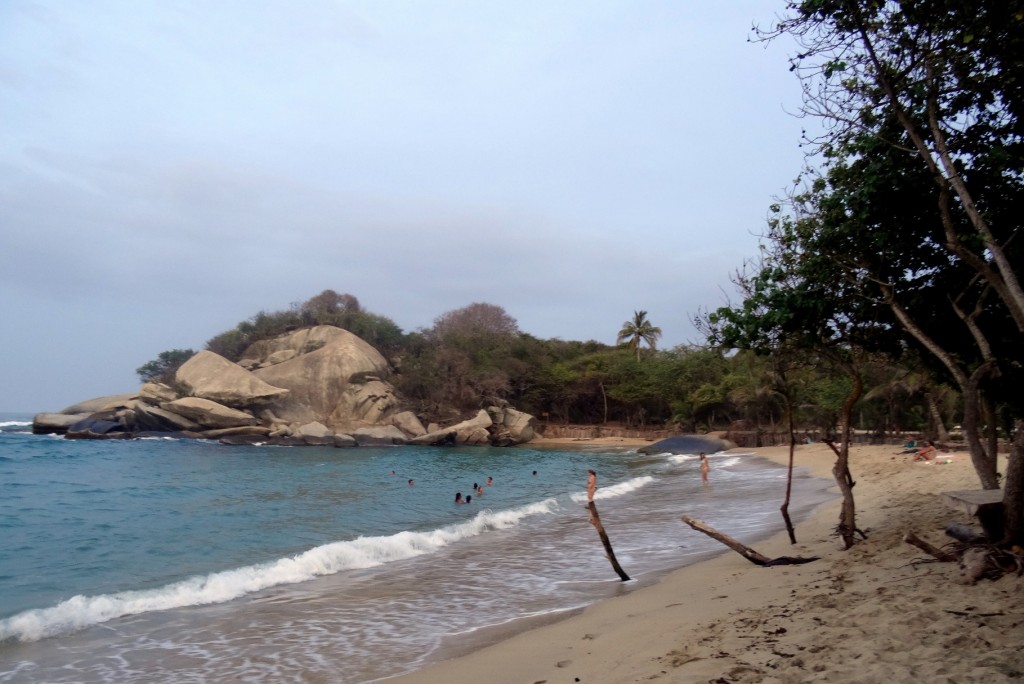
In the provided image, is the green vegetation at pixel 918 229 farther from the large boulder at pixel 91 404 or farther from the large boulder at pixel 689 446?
the large boulder at pixel 91 404

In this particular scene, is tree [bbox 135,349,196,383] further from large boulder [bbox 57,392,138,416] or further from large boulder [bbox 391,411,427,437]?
large boulder [bbox 391,411,427,437]

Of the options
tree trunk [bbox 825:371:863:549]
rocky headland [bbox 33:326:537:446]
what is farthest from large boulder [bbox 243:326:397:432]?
tree trunk [bbox 825:371:863:549]

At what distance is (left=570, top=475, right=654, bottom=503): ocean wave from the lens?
2311cm

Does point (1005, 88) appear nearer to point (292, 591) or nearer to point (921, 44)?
point (921, 44)

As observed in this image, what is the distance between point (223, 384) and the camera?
176ft

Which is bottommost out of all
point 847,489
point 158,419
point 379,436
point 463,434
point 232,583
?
point 232,583

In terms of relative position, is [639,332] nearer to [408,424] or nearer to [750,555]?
[408,424]

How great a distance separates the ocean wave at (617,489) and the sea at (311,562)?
146 millimetres

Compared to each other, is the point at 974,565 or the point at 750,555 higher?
the point at 974,565

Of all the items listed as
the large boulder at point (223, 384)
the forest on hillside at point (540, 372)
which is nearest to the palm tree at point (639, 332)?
the forest on hillside at point (540, 372)

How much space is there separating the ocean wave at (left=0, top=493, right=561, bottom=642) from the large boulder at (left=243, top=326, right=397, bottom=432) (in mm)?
43224

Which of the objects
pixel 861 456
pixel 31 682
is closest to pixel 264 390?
pixel 861 456

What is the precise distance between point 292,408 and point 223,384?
615 centimetres

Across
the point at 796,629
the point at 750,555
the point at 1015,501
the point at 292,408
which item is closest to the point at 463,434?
the point at 292,408
